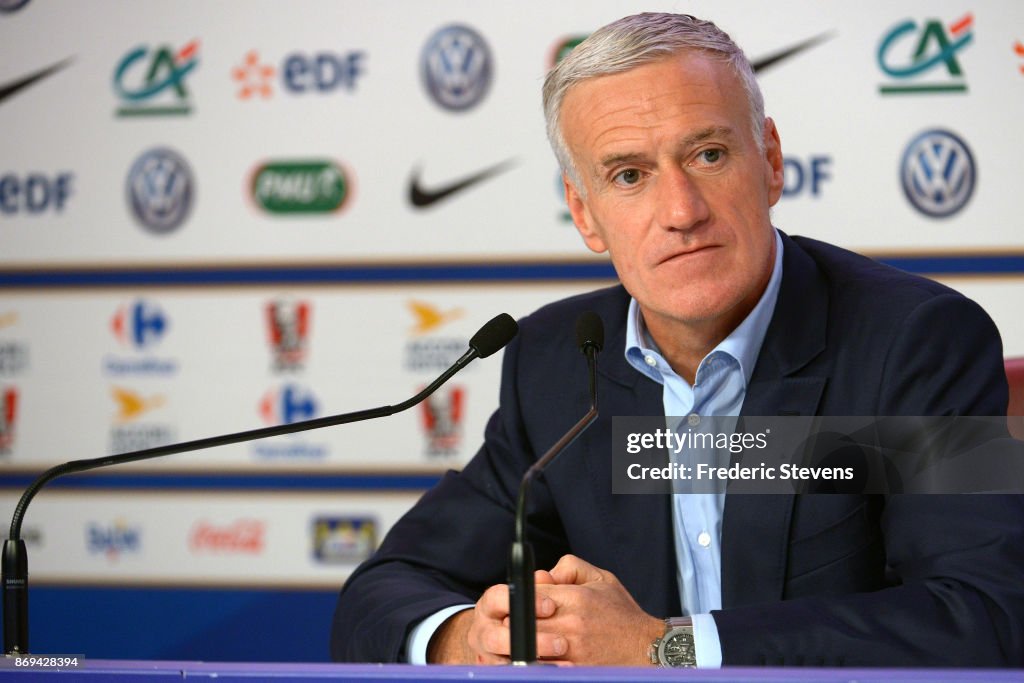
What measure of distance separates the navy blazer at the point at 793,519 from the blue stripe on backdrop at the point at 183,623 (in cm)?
171

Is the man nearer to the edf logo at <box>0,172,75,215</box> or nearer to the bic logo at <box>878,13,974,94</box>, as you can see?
the bic logo at <box>878,13,974,94</box>

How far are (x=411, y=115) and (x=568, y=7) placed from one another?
1.87ft

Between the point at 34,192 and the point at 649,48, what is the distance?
8.61 feet

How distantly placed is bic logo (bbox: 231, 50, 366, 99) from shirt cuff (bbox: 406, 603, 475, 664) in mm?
2221

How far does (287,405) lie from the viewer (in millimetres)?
3684

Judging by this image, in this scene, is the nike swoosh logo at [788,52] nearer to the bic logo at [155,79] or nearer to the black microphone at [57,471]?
the bic logo at [155,79]

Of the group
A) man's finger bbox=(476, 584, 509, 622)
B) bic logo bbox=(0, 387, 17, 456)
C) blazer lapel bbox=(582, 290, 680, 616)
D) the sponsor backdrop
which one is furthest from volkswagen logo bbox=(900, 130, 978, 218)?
bic logo bbox=(0, 387, 17, 456)

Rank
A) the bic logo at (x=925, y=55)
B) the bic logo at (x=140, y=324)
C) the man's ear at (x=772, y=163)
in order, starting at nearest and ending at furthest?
the man's ear at (x=772, y=163) < the bic logo at (x=925, y=55) < the bic logo at (x=140, y=324)

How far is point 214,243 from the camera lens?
12.3ft

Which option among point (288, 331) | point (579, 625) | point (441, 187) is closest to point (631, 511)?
point (579, 625)

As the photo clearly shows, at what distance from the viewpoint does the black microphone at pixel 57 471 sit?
1.47 m

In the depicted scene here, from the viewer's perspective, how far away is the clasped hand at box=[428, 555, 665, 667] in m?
1.56

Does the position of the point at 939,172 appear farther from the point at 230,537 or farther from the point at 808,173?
the point at 230,537

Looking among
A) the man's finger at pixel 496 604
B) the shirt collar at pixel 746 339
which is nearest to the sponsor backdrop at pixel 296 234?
the shirt collar at pixel 746 339
